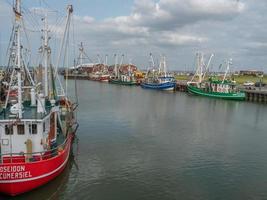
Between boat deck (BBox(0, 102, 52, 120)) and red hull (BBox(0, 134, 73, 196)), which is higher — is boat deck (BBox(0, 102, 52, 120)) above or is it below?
above

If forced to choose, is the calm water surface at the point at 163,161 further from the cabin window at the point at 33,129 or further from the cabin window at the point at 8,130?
the cabin window at the point at 8,130

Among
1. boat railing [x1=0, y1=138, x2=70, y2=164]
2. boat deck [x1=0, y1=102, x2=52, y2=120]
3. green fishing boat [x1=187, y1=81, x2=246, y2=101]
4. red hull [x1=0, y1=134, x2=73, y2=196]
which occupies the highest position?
boat deck [x1=0, y1=102, x2=52, y2=120]

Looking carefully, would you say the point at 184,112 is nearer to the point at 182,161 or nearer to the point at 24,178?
the point at 182,161

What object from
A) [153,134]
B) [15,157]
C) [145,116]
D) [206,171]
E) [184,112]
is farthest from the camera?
[184,112]

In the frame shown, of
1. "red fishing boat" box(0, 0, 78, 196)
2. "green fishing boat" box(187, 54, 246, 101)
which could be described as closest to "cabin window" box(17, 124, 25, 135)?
"red fishing boat" box(0, 0, 78, 196)

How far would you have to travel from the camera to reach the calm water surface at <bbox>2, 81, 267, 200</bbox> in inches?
890

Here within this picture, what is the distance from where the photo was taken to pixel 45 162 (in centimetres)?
2114

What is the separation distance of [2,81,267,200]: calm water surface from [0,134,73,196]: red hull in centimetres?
76

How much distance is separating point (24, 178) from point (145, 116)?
36.5 m

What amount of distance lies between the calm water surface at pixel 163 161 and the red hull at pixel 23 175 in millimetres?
758

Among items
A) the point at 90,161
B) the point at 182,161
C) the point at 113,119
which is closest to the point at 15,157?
the point at 90,161

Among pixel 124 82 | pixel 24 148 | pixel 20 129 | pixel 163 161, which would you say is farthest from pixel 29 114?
pixel 124 82

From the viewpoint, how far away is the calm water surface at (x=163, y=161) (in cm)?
2261

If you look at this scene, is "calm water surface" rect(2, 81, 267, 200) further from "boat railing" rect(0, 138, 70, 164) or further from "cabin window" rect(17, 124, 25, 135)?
"cabin window" rect(17, 124, 25, 135)
